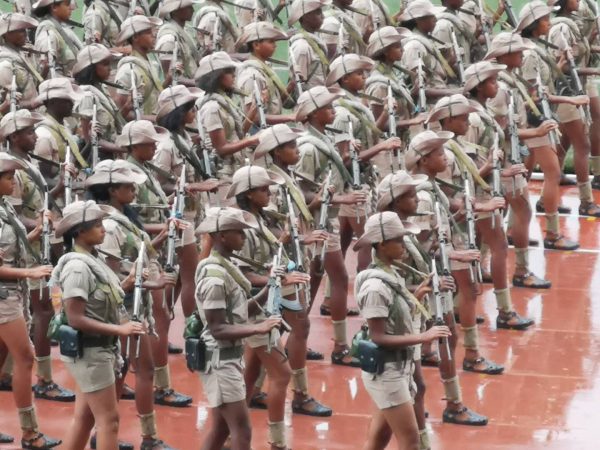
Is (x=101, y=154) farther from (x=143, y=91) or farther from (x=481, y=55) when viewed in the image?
(x=481, y=55)

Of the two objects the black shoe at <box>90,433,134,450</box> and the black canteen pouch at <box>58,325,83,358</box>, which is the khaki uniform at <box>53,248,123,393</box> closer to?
the black canteen pouch at <box>58,325,83,358</box>

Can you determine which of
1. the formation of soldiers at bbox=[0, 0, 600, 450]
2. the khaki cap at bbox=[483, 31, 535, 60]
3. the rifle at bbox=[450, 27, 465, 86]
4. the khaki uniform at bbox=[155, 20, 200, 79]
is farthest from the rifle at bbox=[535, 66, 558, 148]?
the khaki uniform at bbox=[155, 20, 200, 79]

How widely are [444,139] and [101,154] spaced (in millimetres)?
3034

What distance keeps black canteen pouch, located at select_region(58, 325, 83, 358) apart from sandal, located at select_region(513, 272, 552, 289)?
6664 mm

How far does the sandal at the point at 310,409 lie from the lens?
45.9 ft

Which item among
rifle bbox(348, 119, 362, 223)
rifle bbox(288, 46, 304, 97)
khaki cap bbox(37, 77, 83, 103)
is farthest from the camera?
rifle bbox(288, 46, 304, 97)

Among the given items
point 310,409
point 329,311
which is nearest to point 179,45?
point 329,311

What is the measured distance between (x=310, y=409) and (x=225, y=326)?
8.49 feet

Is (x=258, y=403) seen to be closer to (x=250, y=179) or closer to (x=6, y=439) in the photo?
(x=6, y=439)

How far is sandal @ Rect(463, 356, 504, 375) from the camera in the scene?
15.0 m

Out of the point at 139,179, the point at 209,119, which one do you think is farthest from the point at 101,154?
the point at 139,179

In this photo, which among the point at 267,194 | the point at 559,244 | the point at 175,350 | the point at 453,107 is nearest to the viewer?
the point at 267,194

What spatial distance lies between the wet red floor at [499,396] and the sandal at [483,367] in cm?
9

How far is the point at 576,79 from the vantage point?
18078mm
